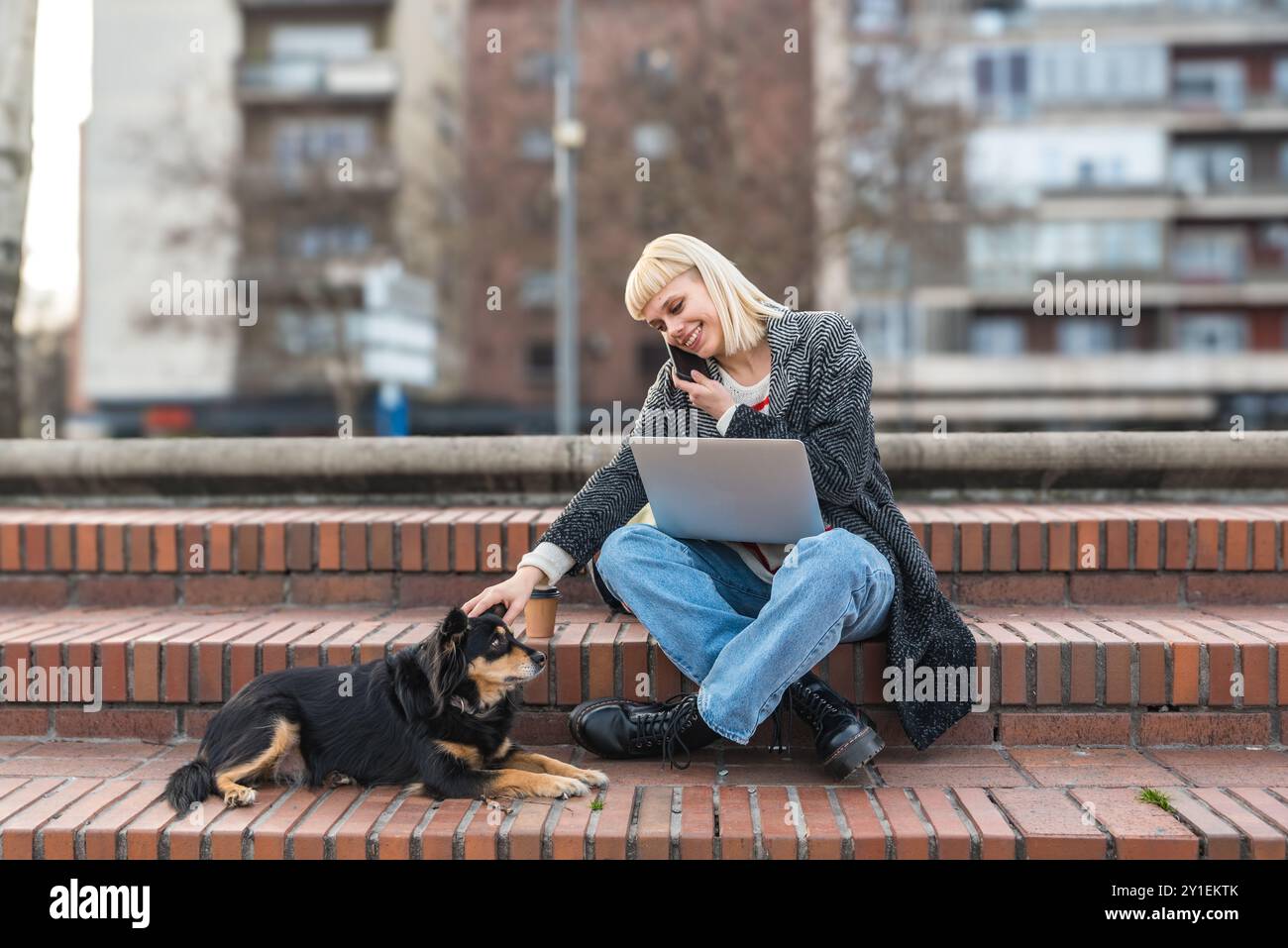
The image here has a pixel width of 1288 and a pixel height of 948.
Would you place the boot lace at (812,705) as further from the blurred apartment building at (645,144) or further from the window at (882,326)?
the window at (882,326)

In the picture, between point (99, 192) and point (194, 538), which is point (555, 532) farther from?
point (99, 192)

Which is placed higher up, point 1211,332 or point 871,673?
point 1211,332

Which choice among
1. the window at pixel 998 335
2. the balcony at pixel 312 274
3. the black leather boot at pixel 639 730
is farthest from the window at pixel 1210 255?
the black leather boot at pixel 639 730

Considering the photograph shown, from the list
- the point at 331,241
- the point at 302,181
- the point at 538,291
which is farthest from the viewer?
the point at 538,291

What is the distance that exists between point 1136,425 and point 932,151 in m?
12.8

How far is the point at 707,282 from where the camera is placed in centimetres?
333

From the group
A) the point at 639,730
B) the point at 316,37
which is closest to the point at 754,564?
→ the point at 639,730

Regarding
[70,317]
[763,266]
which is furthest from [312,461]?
[70,317]

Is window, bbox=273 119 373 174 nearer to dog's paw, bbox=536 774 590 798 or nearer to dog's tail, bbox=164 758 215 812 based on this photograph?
dog's tail, bbox=164 758 215 812

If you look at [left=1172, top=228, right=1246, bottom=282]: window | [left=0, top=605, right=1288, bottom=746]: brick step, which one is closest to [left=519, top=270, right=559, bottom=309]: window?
[left=1172, top=228, right=1246, bottom=282]: window

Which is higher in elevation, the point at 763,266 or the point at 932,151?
the point at 932,151

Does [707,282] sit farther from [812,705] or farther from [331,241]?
[331,241]

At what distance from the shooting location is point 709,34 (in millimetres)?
21000

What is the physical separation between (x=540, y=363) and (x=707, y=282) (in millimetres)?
31763
